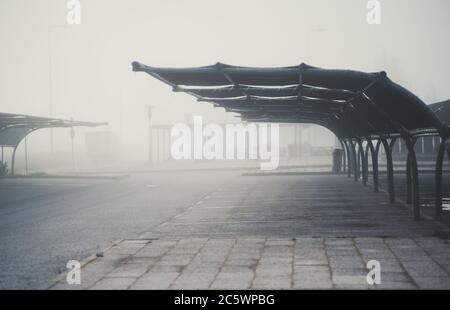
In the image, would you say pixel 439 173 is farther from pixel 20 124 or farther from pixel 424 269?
pixel 20 124

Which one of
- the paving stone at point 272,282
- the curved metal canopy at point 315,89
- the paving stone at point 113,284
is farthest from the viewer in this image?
the curved metal canopy at point 315,89

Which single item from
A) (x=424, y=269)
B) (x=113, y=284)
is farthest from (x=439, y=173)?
(x=113, y=284)

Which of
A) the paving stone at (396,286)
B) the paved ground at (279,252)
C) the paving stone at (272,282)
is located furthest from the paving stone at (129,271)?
the paving stone at (396,286)

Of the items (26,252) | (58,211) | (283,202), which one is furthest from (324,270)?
(58,211)

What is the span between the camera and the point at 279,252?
21.5ft

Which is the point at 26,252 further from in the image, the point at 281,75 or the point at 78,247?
the point at 281,75

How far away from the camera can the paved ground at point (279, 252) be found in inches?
204

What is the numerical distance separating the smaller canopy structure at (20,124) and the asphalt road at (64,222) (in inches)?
197

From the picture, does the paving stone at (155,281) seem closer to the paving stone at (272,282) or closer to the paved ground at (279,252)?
the paved ground at (279,252)

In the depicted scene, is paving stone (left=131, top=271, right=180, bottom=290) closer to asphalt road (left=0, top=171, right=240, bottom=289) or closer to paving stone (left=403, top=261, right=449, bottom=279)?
asphalt road (left=0, top=171, right=240, bottom=289)

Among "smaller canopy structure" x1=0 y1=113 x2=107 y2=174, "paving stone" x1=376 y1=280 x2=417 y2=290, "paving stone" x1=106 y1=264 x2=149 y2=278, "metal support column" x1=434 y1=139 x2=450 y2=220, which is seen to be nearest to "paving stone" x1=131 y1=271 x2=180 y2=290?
"paving stone" x1=106 y1=264 x2=149 y2=278

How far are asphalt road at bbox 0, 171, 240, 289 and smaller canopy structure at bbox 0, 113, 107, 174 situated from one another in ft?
16.4

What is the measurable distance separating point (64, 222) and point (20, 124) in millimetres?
16776

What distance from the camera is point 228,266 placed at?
5824 millimetres
